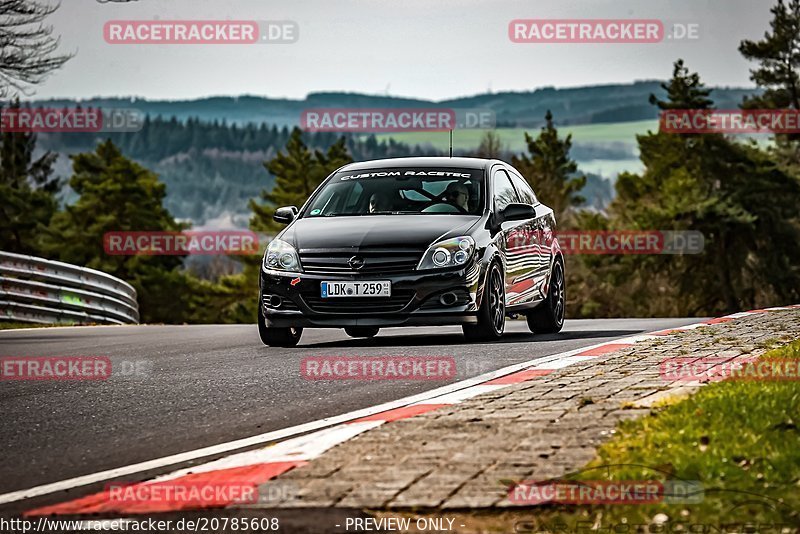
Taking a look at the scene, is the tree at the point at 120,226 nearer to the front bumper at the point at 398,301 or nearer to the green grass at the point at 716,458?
the front bumper at the point at 398,301

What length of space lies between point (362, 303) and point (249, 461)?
246 inches

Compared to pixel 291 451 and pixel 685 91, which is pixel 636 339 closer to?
pixel 291 451

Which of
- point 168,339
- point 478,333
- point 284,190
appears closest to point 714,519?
point 478,333

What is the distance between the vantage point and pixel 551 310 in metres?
15.1

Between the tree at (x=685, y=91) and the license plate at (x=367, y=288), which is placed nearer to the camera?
the license plate at (x=367, y=288)

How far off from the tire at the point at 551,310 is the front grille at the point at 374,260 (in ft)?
9.75

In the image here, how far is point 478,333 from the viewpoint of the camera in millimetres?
13000

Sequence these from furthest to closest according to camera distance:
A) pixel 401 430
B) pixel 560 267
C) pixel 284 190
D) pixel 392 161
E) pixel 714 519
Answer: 1. pixel 284 190
2. pixel 560 267
3. pixel 392 161
4. pixel 401 430
5. pixel 714 519

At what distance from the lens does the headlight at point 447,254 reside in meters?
12.4

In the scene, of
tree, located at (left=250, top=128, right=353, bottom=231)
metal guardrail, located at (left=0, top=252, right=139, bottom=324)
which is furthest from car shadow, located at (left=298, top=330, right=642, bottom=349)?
tree, located at (left=250, top=128, right=353, bottom=231)

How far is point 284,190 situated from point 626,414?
284ft

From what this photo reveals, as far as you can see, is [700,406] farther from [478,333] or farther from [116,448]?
[478,333]

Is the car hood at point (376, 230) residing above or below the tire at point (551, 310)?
above

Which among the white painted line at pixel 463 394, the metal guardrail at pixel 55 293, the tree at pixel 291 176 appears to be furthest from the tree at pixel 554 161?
the white painted line at pixel 463 394
